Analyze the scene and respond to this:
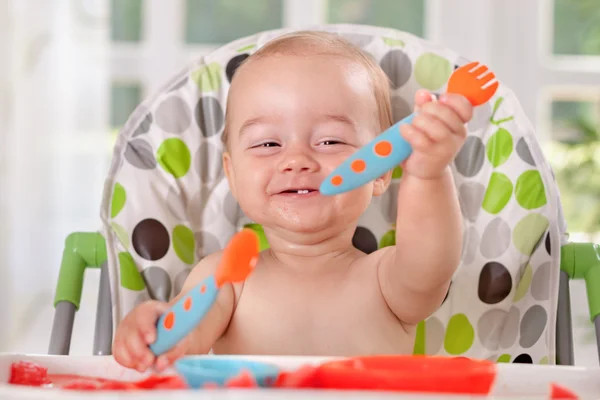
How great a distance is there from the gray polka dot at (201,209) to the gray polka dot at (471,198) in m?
0.34

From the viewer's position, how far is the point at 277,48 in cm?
109

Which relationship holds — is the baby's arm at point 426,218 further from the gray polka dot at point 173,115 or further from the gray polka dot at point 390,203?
the gray polka dot at point 173,115

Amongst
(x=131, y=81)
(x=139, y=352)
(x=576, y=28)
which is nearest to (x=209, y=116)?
(x=139, y=352)

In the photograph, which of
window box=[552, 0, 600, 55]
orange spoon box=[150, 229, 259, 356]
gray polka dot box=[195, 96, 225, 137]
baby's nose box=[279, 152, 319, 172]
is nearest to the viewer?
orange spoon box=[150, 229, 259, 356]

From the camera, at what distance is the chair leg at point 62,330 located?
39.9 inches

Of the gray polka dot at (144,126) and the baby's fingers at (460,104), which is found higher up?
the baby's fingers at (460,104)

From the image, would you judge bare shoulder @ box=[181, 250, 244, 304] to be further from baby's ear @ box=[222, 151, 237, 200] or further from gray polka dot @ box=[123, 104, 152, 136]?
gray polka dot @ box=[123, 104, 152, 136]

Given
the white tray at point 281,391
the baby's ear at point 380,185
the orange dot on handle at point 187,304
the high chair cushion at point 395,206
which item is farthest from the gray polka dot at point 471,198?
the orange dot on handle at point 187,304

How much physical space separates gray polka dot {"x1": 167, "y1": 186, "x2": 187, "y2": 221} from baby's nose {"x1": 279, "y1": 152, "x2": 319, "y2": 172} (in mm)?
220

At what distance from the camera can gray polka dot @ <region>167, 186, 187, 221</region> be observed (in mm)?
1146

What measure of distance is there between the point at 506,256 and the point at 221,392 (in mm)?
675

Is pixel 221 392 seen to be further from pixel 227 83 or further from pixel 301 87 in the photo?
pixel 227 83

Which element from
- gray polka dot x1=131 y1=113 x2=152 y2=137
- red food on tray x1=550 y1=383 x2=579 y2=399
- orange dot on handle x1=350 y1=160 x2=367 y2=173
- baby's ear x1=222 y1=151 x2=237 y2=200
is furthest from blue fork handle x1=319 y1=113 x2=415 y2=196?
gray polka dot x1=131 y1=113 x2=152 y2=137

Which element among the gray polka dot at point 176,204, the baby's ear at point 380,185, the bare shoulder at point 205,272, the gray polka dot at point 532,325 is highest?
the baby's ear at point 380,185
